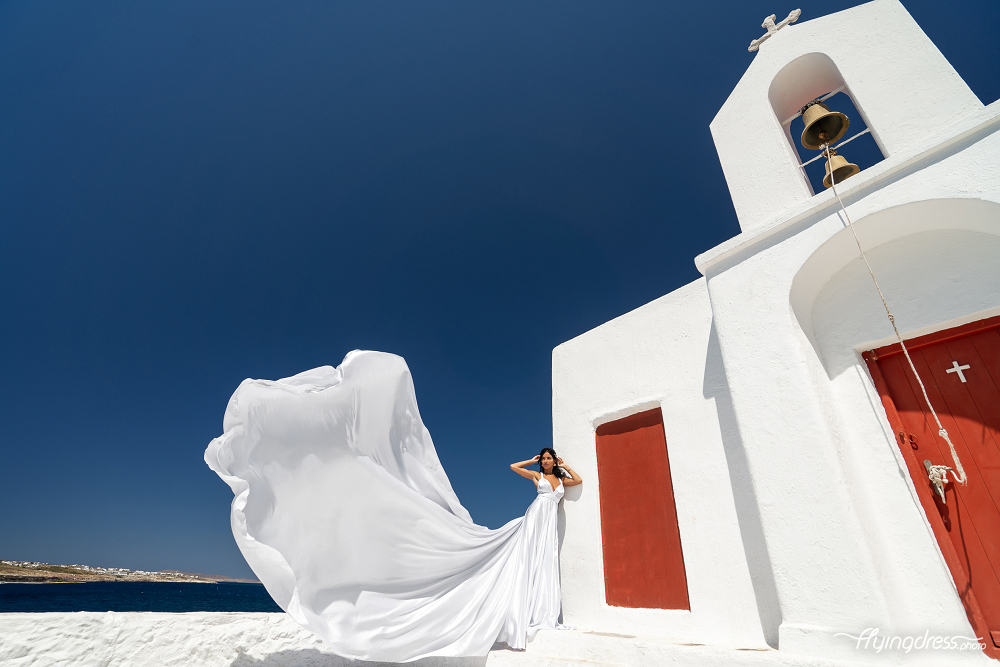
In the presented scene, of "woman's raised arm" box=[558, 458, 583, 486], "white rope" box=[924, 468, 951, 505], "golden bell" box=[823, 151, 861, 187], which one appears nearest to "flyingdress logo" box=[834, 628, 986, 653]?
"white rope" box=[924, 468, 951, 505]

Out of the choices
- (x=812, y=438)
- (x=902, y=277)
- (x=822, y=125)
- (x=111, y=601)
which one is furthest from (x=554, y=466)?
(x=111, y=601)

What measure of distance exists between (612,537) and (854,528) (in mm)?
2310

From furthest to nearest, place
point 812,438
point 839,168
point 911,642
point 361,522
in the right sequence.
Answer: point 839,168
point 361,522
point 812,438
point 911,642

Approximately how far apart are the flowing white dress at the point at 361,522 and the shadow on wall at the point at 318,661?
0.34ft

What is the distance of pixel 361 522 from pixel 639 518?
2625 mm

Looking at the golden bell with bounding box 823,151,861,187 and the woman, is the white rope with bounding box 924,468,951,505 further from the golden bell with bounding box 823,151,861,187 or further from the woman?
the woman

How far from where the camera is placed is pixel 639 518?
169 inches

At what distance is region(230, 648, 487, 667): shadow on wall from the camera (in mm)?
3103

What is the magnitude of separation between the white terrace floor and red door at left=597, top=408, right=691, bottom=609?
920 millimetres

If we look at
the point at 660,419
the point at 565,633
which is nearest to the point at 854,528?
the point at 660,419

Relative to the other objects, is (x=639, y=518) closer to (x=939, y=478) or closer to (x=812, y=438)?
(x=812, y=438)

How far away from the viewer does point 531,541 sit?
4.59 metres

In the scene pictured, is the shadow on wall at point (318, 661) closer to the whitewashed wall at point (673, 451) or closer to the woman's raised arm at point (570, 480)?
the whitewashed wall at point (673, 451)

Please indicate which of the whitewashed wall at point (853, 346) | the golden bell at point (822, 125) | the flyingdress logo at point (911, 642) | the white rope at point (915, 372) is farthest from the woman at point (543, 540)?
the golden bell at point (822, 125)
